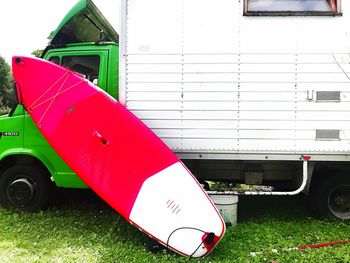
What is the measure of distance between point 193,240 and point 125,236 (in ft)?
3.16

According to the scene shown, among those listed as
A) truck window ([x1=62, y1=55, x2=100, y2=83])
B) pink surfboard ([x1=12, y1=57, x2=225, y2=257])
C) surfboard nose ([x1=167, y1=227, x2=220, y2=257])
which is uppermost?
truck window ([x1=62, y1=55, x2=100, y2=83])

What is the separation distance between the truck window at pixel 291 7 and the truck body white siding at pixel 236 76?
0.23ft

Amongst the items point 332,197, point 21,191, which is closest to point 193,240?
point 332,197

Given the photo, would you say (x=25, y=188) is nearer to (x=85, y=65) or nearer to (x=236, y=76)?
(x=85, y=65)

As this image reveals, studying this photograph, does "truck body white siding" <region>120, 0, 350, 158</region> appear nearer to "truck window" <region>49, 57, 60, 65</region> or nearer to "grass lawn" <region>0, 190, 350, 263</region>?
"grass lawn" <region>0, 190, 350, 263</region>

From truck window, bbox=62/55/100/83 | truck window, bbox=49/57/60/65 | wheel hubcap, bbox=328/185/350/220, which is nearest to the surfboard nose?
wheel hubcap, bbox=328/185/350/220

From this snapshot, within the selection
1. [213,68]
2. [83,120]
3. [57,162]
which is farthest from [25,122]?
[213,68]

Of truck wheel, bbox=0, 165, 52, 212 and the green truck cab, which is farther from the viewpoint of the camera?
truck wheel, bbox=0, 165, 52, 212

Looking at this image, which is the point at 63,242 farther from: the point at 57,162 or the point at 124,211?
the point at 57,162

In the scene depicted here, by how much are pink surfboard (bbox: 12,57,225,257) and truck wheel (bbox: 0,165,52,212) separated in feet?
2.81

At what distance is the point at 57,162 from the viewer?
5.40m

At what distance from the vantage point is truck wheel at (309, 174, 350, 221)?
5.26m

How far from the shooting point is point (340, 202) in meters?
5.34

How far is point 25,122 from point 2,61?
1768 inches
